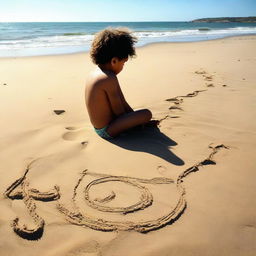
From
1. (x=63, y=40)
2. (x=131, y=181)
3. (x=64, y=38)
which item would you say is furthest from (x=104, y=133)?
(x=64, y=38)

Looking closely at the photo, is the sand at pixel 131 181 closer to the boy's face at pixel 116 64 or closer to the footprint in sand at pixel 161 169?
the footprint in sand at pixel 161 169

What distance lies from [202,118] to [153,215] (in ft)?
5.94

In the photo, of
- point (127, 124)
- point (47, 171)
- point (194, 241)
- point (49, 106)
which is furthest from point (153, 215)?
point (49, 106)

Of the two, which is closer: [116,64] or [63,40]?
[116,64]

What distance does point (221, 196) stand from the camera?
177 centimetres

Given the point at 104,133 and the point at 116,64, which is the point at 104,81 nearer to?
the point at 116,64

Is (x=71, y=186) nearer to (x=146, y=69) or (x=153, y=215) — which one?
(x=153, y=215)

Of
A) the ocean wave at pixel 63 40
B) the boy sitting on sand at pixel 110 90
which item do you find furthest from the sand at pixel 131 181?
the ocean wave at pixel 63 40

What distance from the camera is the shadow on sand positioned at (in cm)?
229

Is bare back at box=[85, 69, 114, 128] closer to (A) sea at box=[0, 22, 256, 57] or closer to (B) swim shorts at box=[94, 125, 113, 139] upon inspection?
(B) swim shorts at box=[94, 125, 113, 139]

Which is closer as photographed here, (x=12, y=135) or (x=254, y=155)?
(x=254, y=155)

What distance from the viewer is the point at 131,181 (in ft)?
6.32

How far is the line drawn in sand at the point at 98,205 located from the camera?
1507 mm

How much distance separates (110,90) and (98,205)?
3.99 ft
